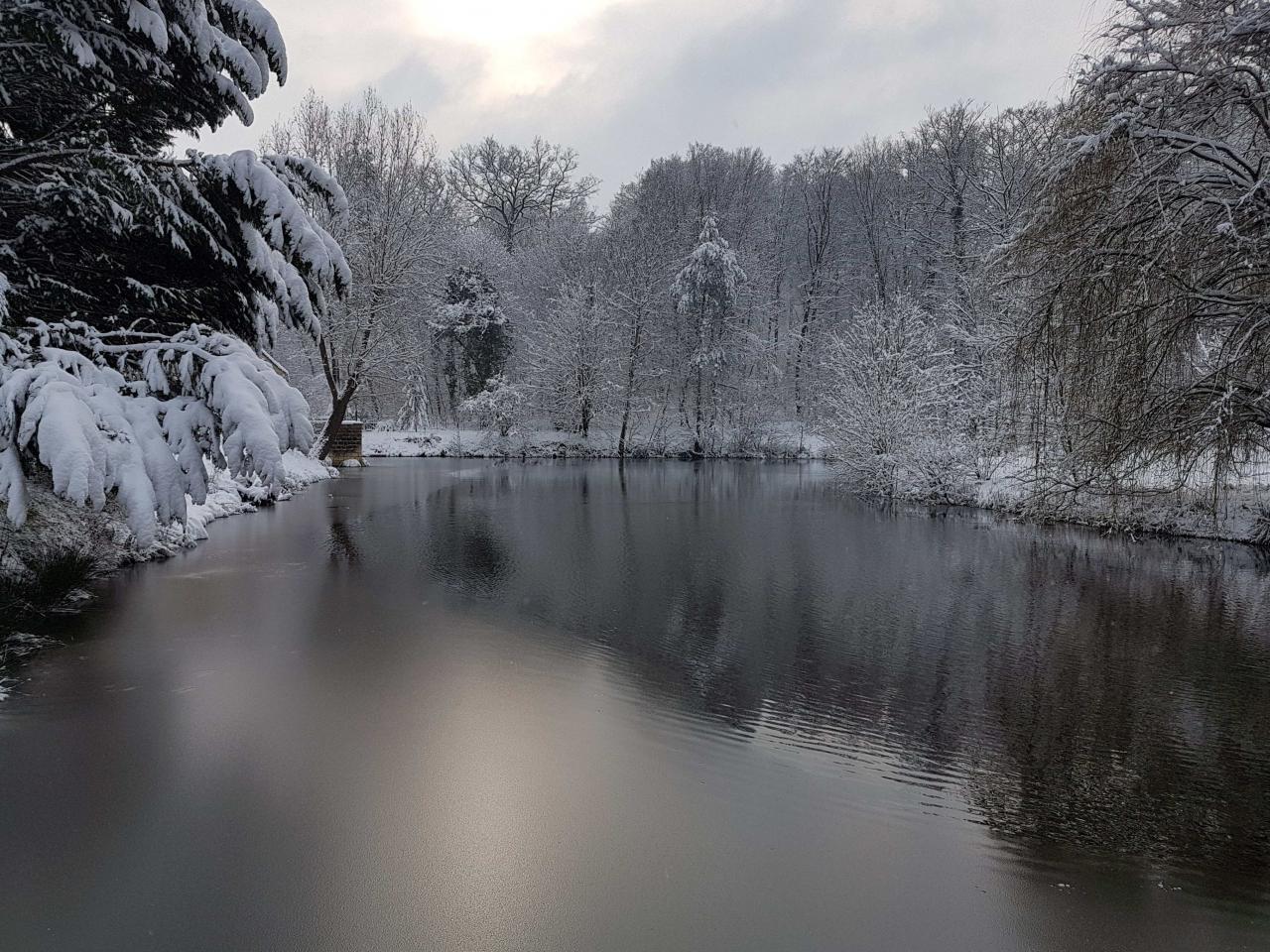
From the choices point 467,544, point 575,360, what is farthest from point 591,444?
point 467,544

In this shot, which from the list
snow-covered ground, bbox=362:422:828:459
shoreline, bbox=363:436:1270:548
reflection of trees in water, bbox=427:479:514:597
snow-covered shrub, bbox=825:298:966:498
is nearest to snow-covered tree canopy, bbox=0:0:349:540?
reflection of trees in water, bbox=427:479:514:597

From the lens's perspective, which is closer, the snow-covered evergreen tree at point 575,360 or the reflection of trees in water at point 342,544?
the reflection of trees in water at point 342,544

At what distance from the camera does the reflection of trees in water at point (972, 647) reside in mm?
4277

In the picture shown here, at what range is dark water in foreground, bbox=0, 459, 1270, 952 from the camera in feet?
9.95

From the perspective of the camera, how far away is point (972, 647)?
6996mm

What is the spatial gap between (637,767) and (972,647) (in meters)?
4.05

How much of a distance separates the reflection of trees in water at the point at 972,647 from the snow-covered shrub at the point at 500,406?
17873mm

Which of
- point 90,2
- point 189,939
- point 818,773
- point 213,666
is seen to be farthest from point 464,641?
point 90,2

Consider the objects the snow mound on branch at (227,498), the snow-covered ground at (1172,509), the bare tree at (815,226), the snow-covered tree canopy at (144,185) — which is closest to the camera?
the snow-covered tree canopy at (144,185)

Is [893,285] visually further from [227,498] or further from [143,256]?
[143,256]

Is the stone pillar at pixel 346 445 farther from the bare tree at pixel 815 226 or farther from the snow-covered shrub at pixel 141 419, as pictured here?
the snow-covered shrub at pixel 141 419

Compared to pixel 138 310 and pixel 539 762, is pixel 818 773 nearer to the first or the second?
pixel 539 762

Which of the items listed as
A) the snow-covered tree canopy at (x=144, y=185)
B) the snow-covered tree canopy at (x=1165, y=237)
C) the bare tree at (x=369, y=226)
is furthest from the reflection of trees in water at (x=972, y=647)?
the bare tree at (x=369, y=226)

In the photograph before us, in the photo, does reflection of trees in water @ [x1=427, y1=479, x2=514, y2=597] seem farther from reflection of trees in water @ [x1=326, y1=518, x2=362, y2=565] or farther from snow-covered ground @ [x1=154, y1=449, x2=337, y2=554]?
snow-covered ground @ [x1=154, y1=449, x2=337, y2=554]
